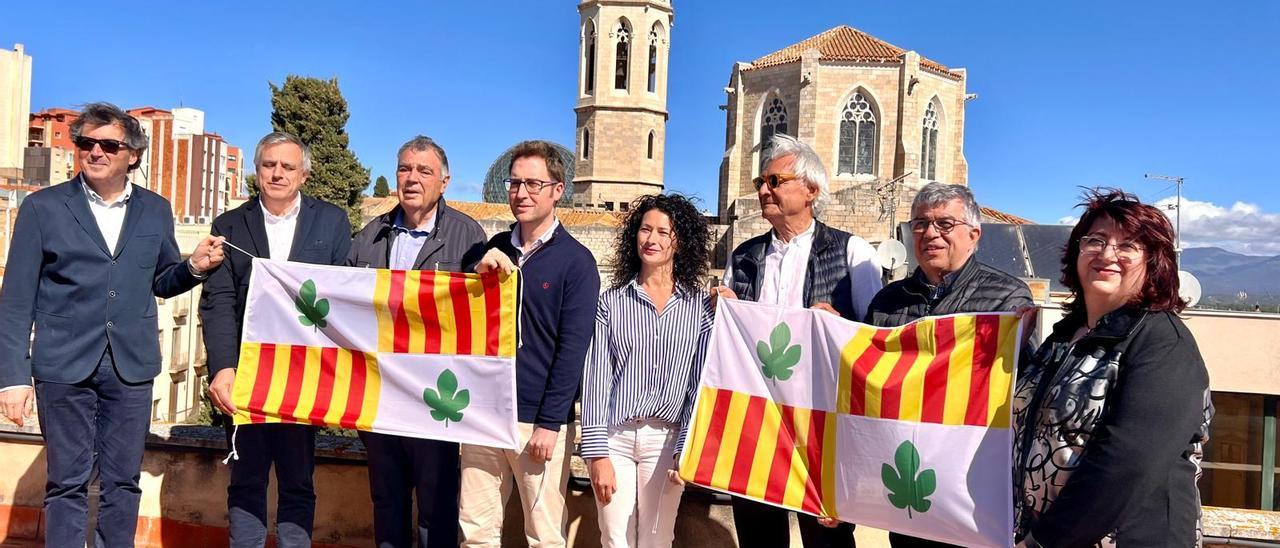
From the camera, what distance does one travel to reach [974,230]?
3.84 metres

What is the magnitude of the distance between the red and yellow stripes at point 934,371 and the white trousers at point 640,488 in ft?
2.71

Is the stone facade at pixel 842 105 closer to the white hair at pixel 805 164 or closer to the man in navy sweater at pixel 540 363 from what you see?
the white hair at pixel 805 164

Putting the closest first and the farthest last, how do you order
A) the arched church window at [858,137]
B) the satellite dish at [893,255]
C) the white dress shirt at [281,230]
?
the white dress shirt at [281,230] → the satellite dish at [893,255] → the arched church window at [858,137]

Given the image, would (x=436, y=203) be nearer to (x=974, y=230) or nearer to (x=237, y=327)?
(x=237, y=327)

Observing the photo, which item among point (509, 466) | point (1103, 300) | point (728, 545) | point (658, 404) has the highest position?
point (1103, 300)

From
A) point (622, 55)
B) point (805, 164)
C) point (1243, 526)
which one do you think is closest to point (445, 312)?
point (805, 164)

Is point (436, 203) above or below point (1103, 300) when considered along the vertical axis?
above

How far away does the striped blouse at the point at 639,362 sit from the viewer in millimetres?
4035

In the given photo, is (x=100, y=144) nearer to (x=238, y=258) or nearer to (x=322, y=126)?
(x=238, y=258)

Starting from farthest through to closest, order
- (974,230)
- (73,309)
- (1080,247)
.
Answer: (73,309) → (974,230) → (1080,247)

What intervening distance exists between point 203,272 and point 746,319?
2509 millimetres

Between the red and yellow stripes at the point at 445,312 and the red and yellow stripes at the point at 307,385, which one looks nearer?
the red and yellow stripes at the point at 445,312

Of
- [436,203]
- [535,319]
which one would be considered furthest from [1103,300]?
[436,203]

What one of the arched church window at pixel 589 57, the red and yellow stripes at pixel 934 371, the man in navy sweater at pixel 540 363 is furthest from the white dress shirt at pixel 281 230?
the arched church window at pixel 589 57
